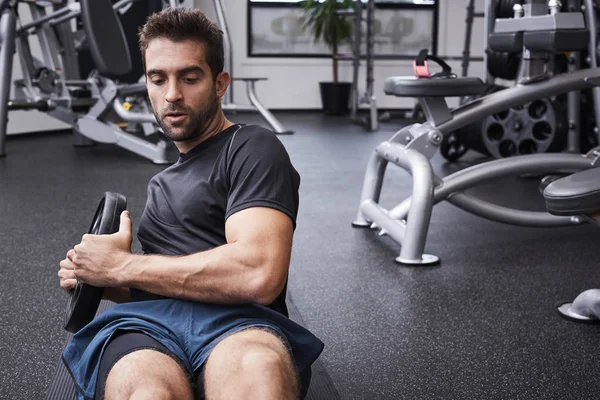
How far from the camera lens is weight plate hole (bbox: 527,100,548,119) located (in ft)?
12.4

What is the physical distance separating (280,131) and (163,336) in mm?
5241

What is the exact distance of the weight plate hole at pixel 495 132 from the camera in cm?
397

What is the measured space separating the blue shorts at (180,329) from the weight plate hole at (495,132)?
312 cm

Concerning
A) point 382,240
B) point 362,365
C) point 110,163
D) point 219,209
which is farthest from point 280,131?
point 219,209

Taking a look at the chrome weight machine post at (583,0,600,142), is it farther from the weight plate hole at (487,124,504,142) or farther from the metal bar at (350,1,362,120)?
the metal bar at (350,1,362,120)

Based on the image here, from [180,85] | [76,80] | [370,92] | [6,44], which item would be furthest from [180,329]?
[370,92]

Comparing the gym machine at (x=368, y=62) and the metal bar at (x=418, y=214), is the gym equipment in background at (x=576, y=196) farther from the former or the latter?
the gym machine at (x=368, y=62)

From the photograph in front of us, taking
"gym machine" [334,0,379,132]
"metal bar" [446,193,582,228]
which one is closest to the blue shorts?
"metal bar" [446,193,582,228]

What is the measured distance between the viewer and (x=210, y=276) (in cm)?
99

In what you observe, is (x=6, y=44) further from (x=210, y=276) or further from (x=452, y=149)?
(x=210, y=276)

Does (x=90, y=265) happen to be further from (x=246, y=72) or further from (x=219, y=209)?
(x=246, y=72)

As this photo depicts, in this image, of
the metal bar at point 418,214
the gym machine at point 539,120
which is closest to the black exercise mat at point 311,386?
the metal bar at point 418,214

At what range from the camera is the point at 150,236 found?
1.15 m

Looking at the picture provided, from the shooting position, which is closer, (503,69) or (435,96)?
(435,96)
